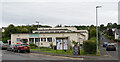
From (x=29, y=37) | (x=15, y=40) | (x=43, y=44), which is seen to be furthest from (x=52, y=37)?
(x=15, y=40)

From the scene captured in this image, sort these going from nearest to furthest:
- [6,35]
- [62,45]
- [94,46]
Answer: [94,46] < [62,45] < [6,35]

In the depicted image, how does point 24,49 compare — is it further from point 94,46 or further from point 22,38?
point 22,38

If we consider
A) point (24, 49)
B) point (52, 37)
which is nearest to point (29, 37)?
point (52, 37)

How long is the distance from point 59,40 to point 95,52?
639 centimetres

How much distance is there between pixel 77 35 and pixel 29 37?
14.4m

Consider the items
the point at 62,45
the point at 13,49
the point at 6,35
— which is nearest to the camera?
the point at 62,45

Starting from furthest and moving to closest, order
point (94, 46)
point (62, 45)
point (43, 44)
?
1. point (43, 44)
2. point (62, 45)
3. point (94, 46)

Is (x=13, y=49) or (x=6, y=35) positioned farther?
(x=6, y=35)

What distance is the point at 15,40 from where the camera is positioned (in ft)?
193

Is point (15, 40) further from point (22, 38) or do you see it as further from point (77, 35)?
point (77, 35)

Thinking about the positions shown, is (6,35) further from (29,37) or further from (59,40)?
(59,40)

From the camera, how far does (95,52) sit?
91.1 ft

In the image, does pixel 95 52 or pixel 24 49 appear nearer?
pixel 95 52

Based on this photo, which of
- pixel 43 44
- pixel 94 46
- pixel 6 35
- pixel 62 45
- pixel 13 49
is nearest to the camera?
pixel 94 46
